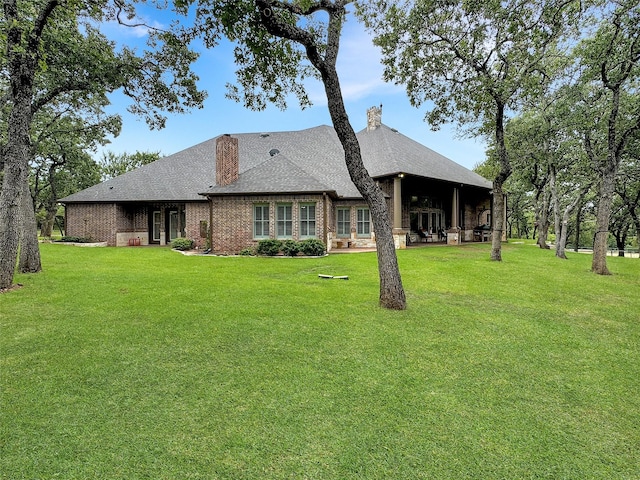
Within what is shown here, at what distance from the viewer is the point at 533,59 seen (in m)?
11.2

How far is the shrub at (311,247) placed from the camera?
14.6m

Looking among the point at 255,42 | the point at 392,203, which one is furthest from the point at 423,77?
the point at 392,203

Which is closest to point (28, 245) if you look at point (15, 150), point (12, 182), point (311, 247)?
point (12, 182)

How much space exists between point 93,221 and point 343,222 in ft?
52.8

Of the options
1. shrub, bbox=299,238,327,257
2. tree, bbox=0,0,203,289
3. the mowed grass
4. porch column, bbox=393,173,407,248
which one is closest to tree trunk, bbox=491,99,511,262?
porch column, bbox=393,173,407,248

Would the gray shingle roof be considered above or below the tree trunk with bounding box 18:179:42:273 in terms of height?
above

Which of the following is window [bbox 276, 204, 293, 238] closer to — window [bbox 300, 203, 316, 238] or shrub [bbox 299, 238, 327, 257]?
window [bbox 300, 203, 316, 238]

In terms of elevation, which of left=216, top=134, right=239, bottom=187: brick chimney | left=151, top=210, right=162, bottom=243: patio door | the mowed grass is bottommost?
the mowed grass

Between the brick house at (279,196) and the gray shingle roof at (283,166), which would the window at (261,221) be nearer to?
the brick house at (279,196)

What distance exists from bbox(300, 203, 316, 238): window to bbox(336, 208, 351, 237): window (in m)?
3.94

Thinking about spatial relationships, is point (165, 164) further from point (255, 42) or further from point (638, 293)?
point (638, 293)

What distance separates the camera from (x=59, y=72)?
32.5 ft

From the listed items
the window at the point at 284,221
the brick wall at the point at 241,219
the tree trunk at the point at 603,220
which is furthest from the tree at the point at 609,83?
the window at the point at 284,221

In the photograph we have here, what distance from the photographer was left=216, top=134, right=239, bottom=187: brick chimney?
16.2 metres
